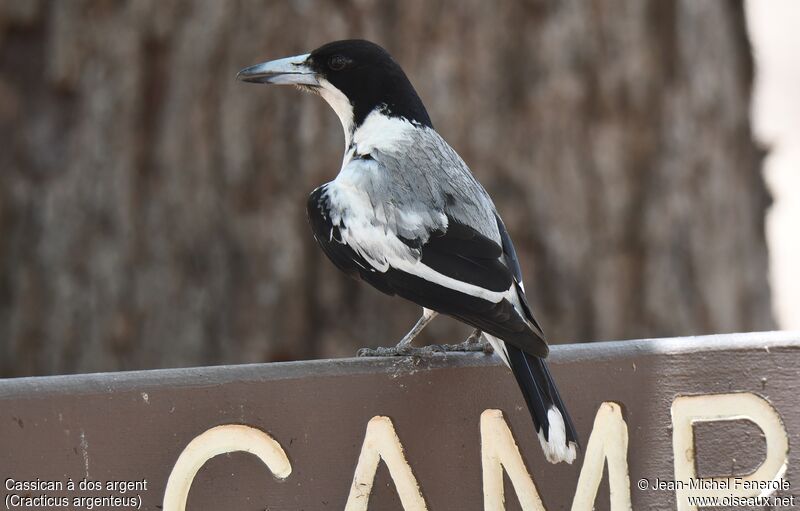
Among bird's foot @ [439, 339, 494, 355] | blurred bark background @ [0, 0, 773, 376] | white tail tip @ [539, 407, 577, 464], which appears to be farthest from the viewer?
blurred bark background @ [0, 0, 773, 376]

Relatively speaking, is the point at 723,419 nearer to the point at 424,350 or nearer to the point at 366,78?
Result: the point at 424,350

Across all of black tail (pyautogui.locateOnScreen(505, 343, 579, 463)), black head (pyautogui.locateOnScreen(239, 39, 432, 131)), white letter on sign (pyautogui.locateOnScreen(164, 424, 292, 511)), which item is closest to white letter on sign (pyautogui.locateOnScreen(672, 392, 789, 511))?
black tail (pyautogui.locateOnScreen(505, 343, 579, 463))

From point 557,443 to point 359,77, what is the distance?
1.33 m

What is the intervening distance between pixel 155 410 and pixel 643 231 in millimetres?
2482

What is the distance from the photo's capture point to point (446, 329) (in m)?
3.97

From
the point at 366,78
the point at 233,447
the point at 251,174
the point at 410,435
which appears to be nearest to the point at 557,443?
the point at 410,435

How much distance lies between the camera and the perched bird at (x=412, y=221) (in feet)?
7.22

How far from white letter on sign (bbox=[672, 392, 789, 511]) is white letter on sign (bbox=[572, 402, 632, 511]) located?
101mm

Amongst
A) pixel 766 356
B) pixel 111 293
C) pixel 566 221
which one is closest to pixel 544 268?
pixel 566 221

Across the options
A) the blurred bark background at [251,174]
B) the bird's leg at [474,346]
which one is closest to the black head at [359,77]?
the bird's leg at [474,346]

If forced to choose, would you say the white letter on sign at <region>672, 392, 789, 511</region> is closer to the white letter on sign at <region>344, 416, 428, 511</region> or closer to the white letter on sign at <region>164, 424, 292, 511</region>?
the white letter on sign at <region>344, 416, 428, 511</region>

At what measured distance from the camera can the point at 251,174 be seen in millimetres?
3945

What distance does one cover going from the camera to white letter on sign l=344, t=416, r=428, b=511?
215 cm

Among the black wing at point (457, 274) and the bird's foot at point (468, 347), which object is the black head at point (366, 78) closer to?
the black wing at point (457, 274)
